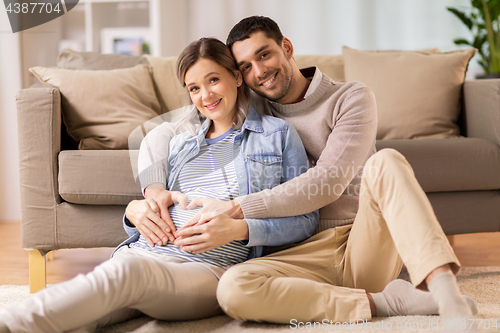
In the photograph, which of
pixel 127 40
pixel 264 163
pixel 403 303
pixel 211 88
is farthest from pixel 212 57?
pixel 127 40

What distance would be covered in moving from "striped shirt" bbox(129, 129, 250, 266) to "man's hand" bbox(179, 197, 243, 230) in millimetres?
26

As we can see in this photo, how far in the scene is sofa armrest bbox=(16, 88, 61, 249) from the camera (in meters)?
1.49

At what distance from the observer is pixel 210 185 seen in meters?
1.18

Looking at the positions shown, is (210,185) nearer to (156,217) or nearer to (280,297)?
(156,217)

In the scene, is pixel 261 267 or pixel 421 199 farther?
pixel 261 267

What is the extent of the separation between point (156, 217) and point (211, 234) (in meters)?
0.17

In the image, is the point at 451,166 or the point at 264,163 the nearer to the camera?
the point at 264,163

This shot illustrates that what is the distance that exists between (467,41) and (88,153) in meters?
2.58

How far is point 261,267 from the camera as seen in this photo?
102 centimetres

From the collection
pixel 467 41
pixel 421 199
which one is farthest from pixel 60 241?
pixel 467 41

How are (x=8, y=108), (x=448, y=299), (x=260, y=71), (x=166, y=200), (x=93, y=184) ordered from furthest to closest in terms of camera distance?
(x=8, y=108), (x=93, y=184), (x=260, y=71), (x=166, y=200), (x=448, y=299)

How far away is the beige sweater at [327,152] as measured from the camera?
3.61 feet

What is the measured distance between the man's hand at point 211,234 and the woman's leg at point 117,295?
0.05 metres

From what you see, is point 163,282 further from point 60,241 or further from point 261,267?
point 60,241
